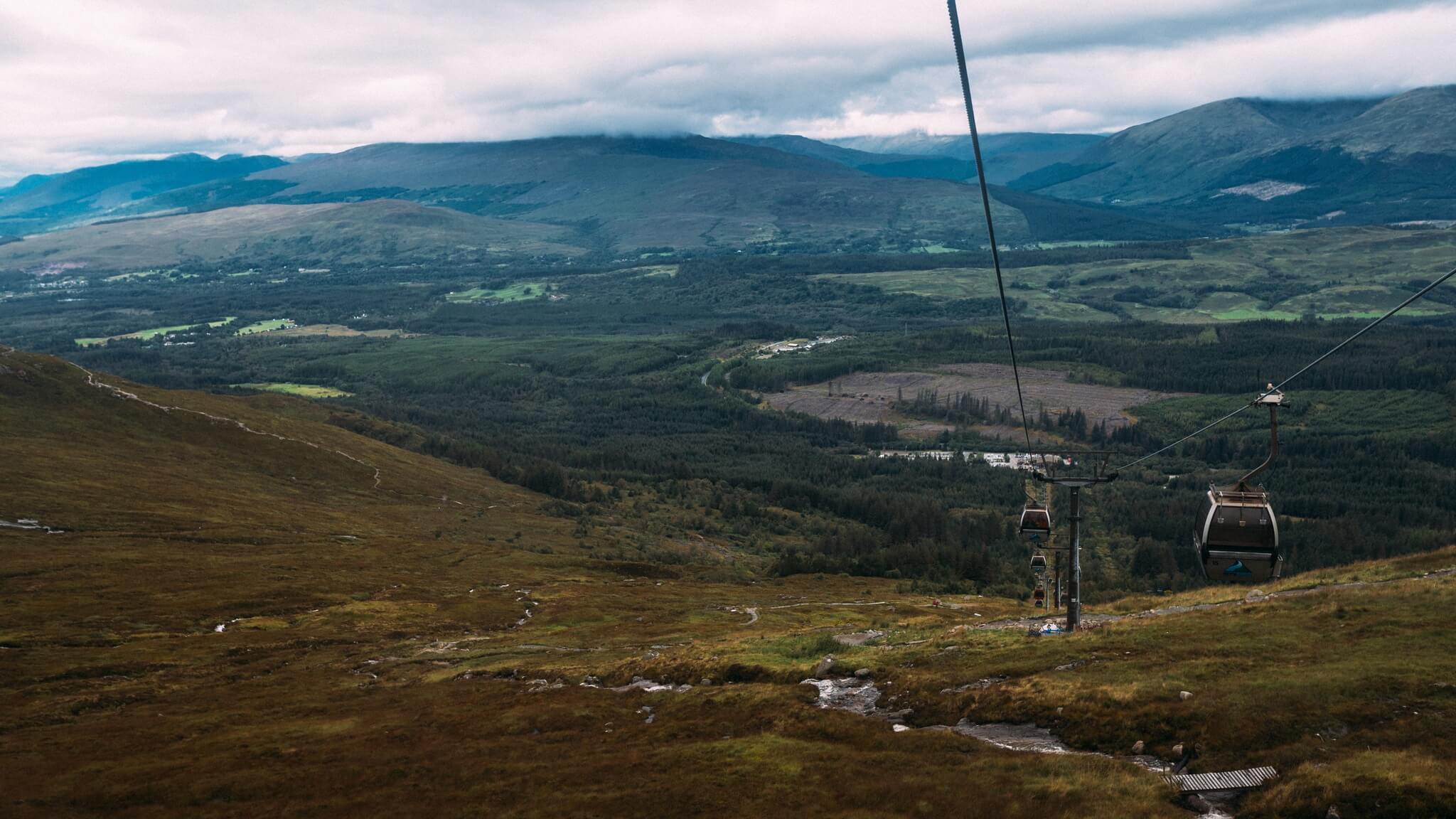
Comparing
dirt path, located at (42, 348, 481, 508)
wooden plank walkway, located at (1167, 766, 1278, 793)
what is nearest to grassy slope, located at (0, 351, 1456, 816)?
wooden plank walkway, located at (1167, 766, 1278, 793)

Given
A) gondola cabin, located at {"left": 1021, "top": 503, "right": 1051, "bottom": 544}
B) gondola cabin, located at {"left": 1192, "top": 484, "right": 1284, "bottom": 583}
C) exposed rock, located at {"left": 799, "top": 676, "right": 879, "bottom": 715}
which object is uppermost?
gondola cabin, located at {"left": 1192, "top": 484, "right": 1284, "bottom": 583}

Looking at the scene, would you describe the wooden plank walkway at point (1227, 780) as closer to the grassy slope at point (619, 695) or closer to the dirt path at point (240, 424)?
the grassy slope at point (619, 695)

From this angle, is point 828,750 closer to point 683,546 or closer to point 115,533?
point 115,533

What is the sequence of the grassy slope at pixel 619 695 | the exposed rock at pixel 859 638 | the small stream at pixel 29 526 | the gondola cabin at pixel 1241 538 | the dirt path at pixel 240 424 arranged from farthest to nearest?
the dirt path at pixel 240 424, the small stream at pixel 29 526, the exposed rock at pixel 859 638, the gondola cabin at pixel 1241 538, the grassy slope at pixel 619 695

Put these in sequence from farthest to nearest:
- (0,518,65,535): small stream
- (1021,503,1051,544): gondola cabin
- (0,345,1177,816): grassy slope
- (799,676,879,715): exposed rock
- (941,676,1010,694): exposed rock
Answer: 1. (0,518,65,535): small stream
2. (1021,503,1051,544): gondola cabin
3. (799,676,879,715): exposed rock
4. (941,676,1010,694): exposed rock
5. (0,345,1177,816): grassy slope

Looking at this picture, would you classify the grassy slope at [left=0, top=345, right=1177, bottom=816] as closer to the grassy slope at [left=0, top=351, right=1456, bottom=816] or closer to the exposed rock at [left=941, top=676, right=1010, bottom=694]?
the grassy slope at [left=0, top=351, right=1456, bottom=816]

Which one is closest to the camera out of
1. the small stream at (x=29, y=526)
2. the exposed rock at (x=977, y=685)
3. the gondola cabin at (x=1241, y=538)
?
the gondola cabin at (x=1241, y=538)

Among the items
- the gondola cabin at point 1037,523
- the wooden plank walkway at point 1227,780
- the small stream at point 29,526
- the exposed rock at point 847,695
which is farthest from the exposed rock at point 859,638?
the small stream at point 29,526
